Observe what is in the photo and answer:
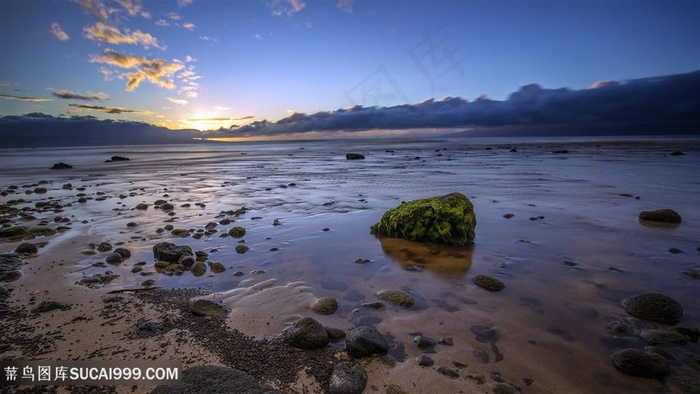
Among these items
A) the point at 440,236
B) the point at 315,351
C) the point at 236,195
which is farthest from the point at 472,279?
the point at 236,195

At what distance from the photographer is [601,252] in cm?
593

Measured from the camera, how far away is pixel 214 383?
2.71 meters

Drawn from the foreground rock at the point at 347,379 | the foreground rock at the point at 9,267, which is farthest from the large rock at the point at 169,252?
the foreground rock at the point at 347,379

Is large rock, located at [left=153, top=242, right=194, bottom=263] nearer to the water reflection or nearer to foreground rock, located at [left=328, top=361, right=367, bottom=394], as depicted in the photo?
the water reflection

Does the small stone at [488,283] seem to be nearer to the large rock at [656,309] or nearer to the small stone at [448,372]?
the large rock at [656,309]

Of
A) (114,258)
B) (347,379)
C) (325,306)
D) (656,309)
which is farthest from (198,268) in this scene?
(656,309)

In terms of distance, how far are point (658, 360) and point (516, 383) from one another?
4.29 feet

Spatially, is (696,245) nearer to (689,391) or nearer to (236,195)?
(689,391)

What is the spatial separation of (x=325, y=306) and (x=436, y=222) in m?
3.63

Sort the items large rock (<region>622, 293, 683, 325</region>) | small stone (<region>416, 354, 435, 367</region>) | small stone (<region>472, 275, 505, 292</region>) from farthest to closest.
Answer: small stone (<region>472, 275, 505, 292</region>) < large rock (<region>622, 293, 683, 325</region>) < small stone (<region>416, 354, 435, 367</region>)

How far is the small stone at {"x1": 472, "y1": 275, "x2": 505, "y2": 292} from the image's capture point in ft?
15.2

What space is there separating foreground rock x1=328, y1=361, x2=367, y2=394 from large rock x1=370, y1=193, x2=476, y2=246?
14.0 feet

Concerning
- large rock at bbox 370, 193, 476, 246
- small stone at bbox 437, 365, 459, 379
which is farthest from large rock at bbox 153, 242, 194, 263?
small stone at bbox 437, 365, 459, 379

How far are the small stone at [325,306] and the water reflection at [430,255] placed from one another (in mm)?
1755
